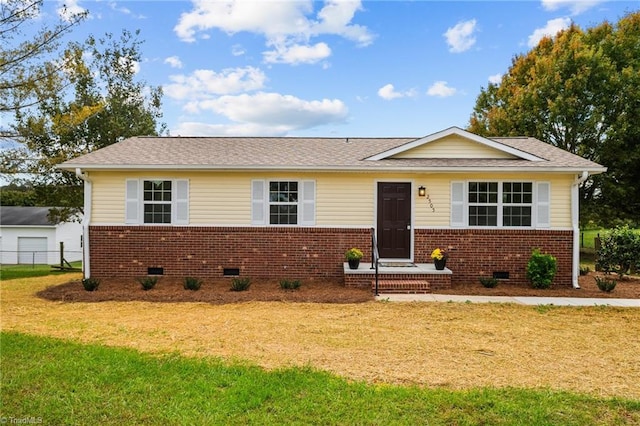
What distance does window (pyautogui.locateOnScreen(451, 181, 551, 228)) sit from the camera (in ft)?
33.7

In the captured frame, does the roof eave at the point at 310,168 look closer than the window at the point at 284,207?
Yes

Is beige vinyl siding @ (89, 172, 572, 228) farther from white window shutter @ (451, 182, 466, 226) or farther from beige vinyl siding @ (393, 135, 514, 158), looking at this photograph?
beige vinyl siding @ (393, 135, 514, 158)

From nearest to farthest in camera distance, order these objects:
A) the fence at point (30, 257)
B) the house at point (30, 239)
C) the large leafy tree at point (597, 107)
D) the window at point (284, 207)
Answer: the window at point (284, 207), the large leafy tree at point (597, 107), the fence at point (30, 257), the house at point (30, 239)

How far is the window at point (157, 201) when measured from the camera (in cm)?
1058

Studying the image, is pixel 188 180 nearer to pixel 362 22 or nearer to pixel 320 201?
pixel 320 201

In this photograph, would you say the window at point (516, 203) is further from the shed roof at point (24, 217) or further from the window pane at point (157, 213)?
the shed roof at point (24, 217)

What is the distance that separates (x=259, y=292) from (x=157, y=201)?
3911mm

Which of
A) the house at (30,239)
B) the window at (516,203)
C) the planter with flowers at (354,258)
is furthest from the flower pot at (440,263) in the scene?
the house at (30,239)

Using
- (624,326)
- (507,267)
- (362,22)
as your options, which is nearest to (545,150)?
(507,267)

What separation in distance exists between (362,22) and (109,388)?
45.9 feet

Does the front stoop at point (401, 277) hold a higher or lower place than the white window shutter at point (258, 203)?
lower

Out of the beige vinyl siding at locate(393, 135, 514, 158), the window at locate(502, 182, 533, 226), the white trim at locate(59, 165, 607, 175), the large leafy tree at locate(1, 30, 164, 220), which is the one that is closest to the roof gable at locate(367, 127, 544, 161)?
the beige vinyl siding at locate(393, 135, 514, 158)

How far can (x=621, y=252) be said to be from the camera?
12.4 metres

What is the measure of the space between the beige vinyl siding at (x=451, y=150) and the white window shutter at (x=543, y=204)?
1429 mm
